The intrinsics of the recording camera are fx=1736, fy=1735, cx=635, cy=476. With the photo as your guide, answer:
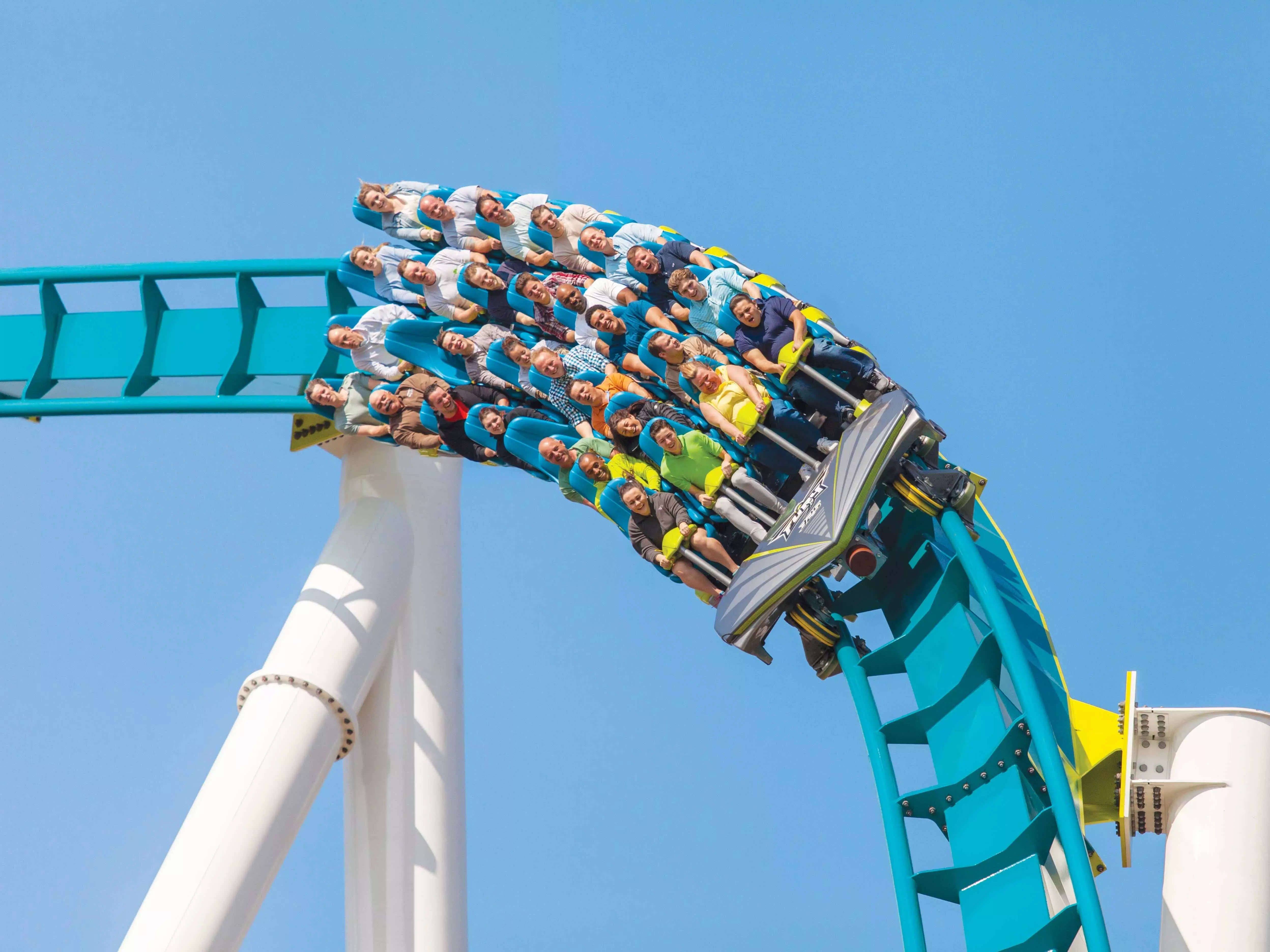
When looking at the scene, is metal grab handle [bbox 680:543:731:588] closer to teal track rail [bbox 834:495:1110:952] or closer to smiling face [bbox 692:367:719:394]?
teal track rail [bbox 834:495:1110:952]

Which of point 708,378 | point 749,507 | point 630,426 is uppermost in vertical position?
point 708,378

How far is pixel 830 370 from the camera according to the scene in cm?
912

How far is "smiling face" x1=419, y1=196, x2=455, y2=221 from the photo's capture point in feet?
35.5

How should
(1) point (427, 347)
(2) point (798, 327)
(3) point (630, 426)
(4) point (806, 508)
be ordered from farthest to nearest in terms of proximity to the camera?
(1) point (427, 347)
(3) point (630, 426)
(2) point (798, 327)
(4) point (806, 508)

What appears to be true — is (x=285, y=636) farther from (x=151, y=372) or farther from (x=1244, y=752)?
(x=1244, y=752)

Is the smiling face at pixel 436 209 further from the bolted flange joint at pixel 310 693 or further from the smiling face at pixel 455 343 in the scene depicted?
the bolted flange joint at pixel 310 693

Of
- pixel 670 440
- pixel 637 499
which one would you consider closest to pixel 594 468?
pixel 637 499

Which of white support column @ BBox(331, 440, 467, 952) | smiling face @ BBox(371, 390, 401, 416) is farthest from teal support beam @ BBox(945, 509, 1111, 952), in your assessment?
white support column @ BBox(331, 440, 467, 952)

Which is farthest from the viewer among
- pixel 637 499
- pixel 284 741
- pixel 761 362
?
pixel 284 741

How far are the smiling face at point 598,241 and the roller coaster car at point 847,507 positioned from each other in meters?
2.01

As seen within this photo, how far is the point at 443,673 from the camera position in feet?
37.8

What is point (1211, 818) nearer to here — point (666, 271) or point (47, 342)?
point (666, 271)

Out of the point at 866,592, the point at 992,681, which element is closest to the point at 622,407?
the point at 866,592

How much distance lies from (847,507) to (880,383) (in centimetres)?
78
